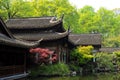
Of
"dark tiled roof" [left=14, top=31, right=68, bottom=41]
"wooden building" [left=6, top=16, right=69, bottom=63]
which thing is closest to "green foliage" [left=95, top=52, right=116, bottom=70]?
"wooden building" [left=6, top=16, right=69, bottom=63]

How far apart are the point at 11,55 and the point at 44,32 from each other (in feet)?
39.7

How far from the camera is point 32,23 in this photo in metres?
36.2

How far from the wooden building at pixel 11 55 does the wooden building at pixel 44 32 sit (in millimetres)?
8712

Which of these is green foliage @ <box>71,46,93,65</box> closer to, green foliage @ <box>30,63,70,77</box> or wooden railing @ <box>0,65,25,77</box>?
green foliage @ <box>30,63,70,77</box>

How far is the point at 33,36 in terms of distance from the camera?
3406 centimetres

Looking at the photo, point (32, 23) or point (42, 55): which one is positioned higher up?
point (32, 23)

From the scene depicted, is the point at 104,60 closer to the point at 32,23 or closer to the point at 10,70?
the point at 32,23

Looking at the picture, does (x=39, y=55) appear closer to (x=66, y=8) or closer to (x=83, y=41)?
(x=83, y=41)

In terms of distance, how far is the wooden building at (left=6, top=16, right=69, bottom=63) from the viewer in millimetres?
33422

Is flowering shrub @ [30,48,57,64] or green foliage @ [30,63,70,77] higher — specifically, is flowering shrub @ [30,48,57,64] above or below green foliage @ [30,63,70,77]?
above

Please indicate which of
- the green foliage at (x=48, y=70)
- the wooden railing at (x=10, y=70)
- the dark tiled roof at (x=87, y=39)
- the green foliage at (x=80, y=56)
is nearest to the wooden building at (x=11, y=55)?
the wooden railing at (x=10, y=70)

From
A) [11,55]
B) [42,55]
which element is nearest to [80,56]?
[42,55]

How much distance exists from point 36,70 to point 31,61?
1.13 meters

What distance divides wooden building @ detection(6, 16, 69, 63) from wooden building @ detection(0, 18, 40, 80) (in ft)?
28.6
